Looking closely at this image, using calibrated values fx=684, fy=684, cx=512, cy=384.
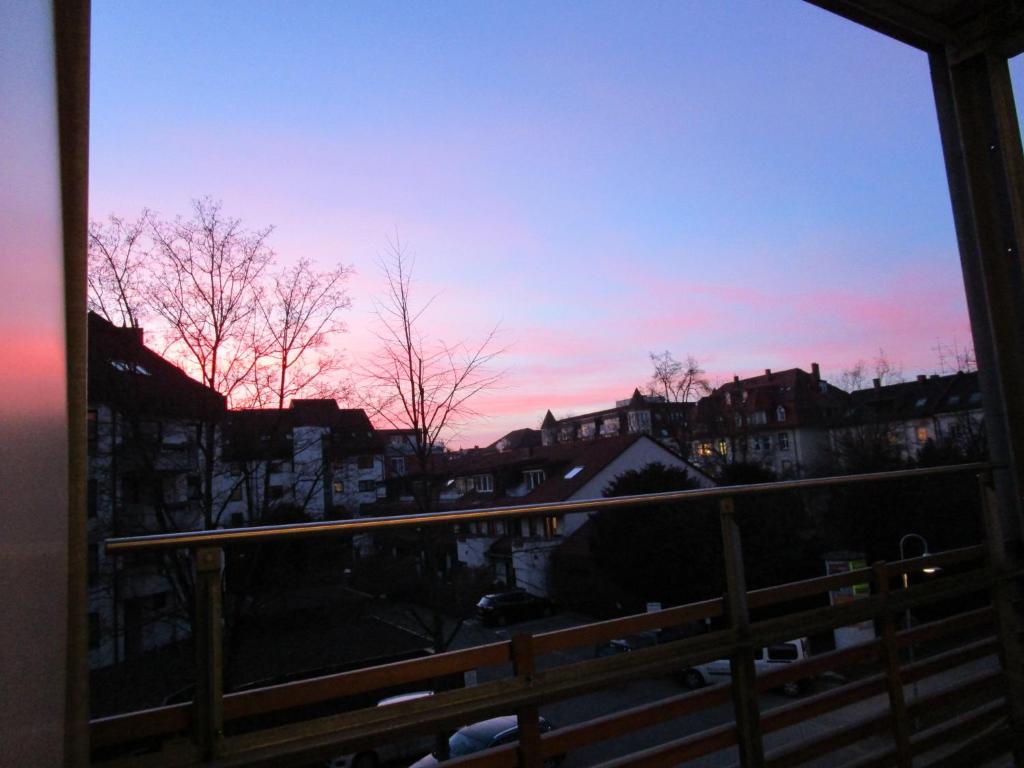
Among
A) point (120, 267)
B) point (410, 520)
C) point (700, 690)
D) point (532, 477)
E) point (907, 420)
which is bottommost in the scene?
point (700, 690)

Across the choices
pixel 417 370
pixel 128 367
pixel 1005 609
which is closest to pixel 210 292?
pixel 128 367

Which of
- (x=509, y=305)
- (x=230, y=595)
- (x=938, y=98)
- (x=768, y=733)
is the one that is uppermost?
(x=509, y=305)

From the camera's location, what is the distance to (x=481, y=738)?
1.50 meters

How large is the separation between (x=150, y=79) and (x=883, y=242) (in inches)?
501

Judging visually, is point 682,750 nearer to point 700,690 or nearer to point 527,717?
point 700,690

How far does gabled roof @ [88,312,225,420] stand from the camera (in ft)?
28.7

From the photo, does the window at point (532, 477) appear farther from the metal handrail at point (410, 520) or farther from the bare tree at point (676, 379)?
the bare tree at point (676, 379)

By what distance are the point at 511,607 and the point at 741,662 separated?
26.1 inches

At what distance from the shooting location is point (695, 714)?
6.04 feet

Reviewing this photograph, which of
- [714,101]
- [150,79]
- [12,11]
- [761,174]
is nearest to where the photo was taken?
[12,11]

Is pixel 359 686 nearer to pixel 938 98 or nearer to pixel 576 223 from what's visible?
pixel 938 98

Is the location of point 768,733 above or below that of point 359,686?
below

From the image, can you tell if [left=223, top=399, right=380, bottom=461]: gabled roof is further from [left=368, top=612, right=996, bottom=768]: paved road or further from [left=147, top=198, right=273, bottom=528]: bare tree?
[left=368, top=612, right=996, bottom=768]: paved road

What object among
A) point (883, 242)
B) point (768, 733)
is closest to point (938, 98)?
point (768, 733)
